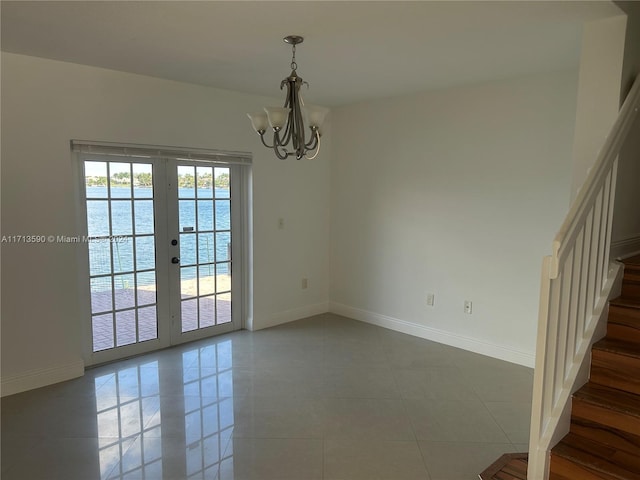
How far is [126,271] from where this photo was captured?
3.98m

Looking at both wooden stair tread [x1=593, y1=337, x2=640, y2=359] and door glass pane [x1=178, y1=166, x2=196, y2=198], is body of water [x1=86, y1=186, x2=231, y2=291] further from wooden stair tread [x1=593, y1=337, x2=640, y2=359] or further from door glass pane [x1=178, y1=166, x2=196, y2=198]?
wooden stair tread [x1=593, y1=337, x2=640, y2=359]

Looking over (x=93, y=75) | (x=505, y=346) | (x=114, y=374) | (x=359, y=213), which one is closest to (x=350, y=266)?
(x=359, y=213)

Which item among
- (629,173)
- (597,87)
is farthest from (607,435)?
(597,87)

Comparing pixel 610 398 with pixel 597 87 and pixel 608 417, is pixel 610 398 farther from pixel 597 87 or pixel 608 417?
pixel 597 87

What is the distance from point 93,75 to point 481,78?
3235mm

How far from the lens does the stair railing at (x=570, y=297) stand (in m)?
1.96

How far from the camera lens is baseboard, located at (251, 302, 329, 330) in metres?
4.91

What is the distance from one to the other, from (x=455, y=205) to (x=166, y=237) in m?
2.80

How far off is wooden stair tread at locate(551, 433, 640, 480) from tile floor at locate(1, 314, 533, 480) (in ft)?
1.86

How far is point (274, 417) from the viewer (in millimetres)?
3008

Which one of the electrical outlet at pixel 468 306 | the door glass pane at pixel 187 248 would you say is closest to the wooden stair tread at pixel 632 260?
the electrical outlet at pixel 468 306

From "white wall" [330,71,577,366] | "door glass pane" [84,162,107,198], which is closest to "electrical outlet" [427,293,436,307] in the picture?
"white wall" [330,71,577,366]

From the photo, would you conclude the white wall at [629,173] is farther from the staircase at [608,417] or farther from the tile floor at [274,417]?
the tile floor at [274,417]

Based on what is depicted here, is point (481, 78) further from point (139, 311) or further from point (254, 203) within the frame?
point (139, 311)
